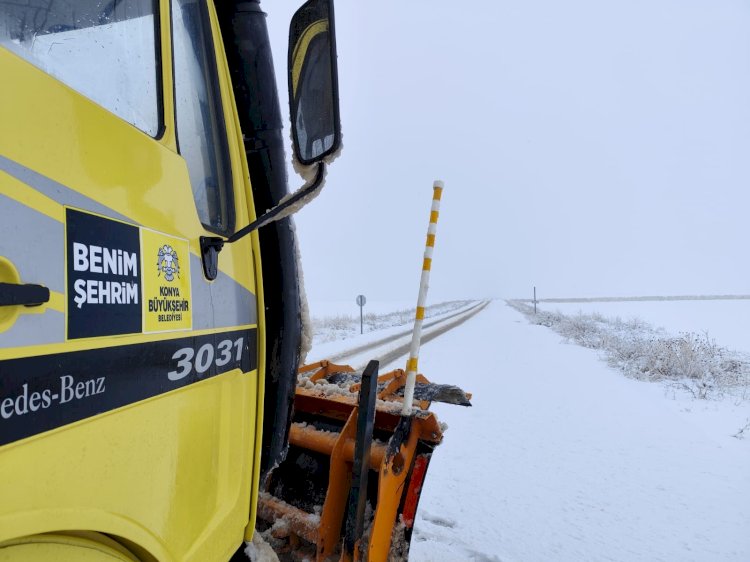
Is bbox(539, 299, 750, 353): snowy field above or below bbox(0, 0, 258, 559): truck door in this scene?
below

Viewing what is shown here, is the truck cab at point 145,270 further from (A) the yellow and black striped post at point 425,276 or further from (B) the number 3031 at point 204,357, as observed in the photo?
(A) the yellow and black striped post at point 425,276

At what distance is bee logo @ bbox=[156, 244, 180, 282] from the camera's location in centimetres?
116

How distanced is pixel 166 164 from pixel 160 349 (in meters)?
0.46

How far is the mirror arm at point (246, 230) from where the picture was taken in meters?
1.30

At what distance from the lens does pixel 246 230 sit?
1329 millimetres

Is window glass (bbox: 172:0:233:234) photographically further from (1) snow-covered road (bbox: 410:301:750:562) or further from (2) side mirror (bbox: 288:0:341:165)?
(1) snow-covered road (bbox: 410:301:750:562)

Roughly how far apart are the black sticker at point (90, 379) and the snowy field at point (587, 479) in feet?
8.33

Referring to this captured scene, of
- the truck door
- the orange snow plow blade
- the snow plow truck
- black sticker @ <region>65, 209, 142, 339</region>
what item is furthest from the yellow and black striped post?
black sticker @ <region>65, 209, 142, 339</region>

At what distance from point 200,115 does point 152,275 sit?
2.05 feet

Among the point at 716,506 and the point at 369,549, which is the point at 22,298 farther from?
the point at 716,506

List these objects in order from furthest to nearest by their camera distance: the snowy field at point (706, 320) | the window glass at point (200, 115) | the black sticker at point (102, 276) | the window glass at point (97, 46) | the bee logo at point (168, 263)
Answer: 1. the snowy field at point (706, 320)
2. the window glass at point (200, 115)
3. the bee logo at point (168, 263)
4. the window glass at point (97, 46)
5. the black sticker at point (102, 276)

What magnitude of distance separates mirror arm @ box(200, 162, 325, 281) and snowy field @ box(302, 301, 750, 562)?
8.57ft

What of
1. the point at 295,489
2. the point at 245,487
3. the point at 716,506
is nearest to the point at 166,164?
the point at 245,487

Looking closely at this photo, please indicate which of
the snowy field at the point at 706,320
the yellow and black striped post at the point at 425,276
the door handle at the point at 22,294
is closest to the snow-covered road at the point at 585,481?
the yellow and black striped post at the point at 425,276
